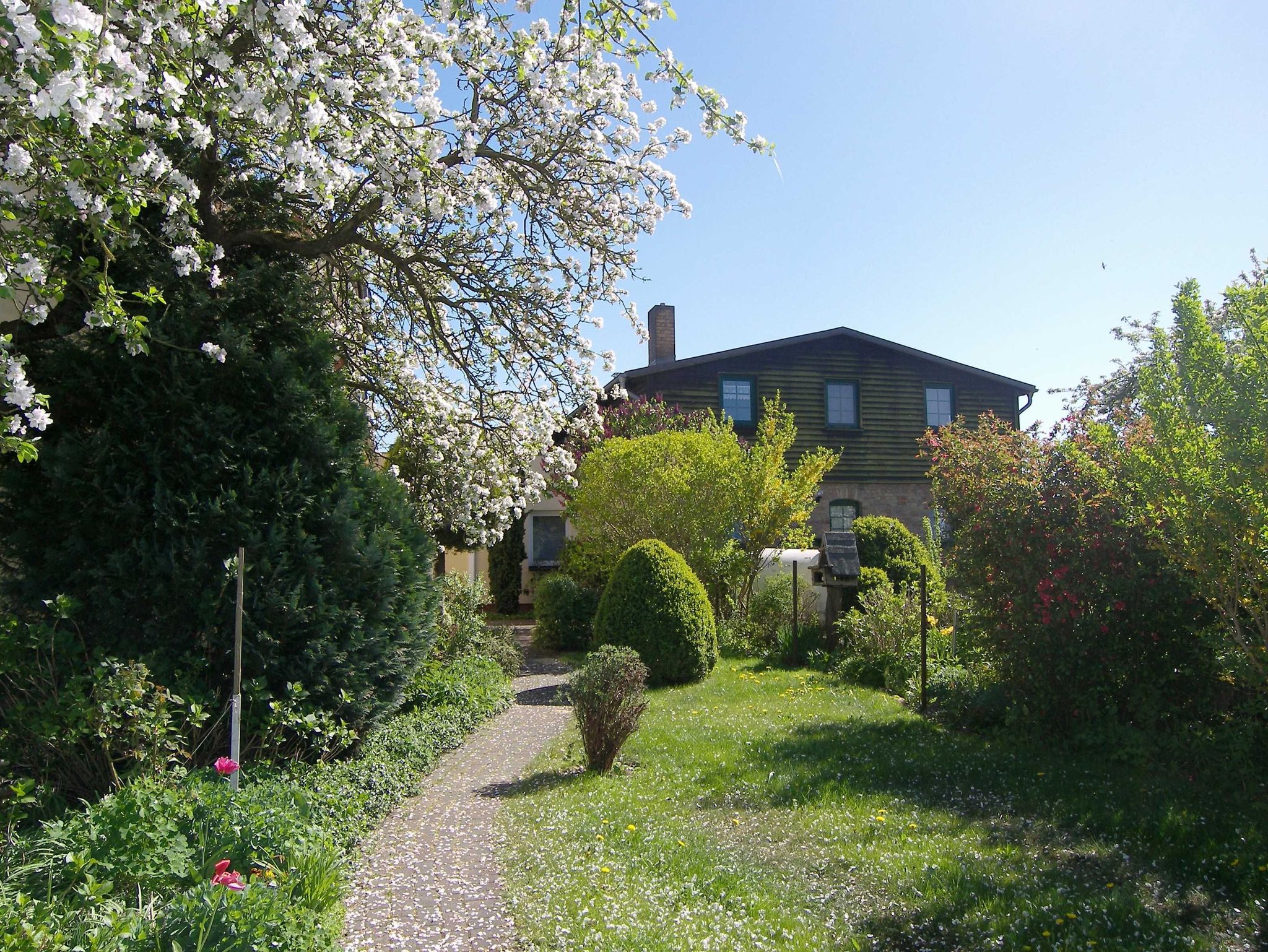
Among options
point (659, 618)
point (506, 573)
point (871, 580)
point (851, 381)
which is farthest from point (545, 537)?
point (659, 618)

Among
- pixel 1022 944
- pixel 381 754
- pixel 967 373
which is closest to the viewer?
pixel 1022 944

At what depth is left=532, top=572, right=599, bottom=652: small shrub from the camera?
1539 centimetres

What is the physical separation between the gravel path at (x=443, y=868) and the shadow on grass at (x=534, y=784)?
2 centimetres

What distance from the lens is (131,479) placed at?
5.71m

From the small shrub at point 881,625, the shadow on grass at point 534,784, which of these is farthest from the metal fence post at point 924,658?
the shadow on grass at point 534,784

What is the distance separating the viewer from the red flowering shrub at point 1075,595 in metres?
6.87

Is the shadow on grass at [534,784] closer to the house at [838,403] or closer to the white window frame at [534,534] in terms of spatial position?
the house at [838,403]

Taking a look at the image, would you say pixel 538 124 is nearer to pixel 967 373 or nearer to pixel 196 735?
pixel 196 735

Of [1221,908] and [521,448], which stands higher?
[521,448]

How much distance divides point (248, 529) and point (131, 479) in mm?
786

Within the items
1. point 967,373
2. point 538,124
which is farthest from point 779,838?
point 967,373

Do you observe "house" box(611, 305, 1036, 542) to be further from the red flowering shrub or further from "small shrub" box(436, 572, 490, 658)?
the red flowering shrub

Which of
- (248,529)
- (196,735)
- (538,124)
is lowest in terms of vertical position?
(196,735)

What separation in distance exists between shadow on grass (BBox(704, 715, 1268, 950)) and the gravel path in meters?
1.72
